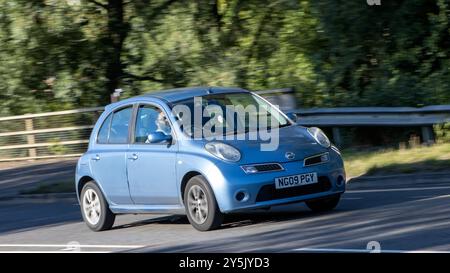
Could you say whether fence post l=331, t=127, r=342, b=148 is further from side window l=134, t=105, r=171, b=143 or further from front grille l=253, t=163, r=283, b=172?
front grille l=253, t=163, r=283, b=172

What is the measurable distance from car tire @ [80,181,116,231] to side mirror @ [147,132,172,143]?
1.50 m

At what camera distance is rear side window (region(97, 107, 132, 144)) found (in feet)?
39.0

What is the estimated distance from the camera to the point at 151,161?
36.7ft

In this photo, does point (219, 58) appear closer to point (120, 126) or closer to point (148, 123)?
point (120, 126)

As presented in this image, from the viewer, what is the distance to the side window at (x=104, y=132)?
482 inches

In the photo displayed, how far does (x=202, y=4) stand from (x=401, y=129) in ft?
21.8

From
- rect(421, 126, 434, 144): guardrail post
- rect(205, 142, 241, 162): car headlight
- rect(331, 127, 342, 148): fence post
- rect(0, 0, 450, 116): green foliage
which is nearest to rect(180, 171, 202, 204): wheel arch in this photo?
rect(205, 142, 241, 162): car headlight

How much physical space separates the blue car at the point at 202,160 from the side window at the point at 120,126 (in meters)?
0.02

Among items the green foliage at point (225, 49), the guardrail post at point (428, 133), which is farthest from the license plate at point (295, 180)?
the green foliage at point (225, 49)

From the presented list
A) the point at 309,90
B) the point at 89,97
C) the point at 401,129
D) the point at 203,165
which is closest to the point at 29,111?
the point at 89,97

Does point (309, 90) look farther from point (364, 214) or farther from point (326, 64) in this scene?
point (364, 214)

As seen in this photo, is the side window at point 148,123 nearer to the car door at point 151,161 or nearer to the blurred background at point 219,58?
the car door at point 151,161

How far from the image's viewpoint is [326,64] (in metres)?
20.6
